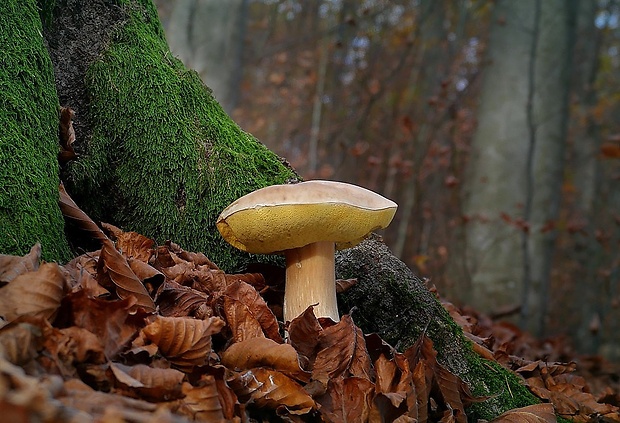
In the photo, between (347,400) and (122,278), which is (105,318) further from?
(347,400)

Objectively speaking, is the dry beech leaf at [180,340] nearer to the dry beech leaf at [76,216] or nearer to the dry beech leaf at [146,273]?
the dry beech leaf at [146,273]

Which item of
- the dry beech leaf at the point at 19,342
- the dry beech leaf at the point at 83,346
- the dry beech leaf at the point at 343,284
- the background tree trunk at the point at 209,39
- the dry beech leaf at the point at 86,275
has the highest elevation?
the background tree trunk at the point at 209,39

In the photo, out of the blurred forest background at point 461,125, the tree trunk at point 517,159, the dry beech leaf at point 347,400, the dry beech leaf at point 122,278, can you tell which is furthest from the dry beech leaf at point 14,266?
the tree trunk at point 517,159

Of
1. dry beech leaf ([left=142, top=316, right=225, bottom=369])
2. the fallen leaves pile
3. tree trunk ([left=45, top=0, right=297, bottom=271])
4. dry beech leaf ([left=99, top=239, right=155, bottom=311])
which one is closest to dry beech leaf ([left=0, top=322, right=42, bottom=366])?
the fallen leaves pile

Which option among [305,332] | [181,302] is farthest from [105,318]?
[305,332]

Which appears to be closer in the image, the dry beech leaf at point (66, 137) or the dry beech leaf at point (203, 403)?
the dry beech leaf at point (203, 403)

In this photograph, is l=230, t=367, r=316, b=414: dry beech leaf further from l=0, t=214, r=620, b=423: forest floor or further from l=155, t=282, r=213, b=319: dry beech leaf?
l=155, t=282, r=213, b=319: dry beech leaf
